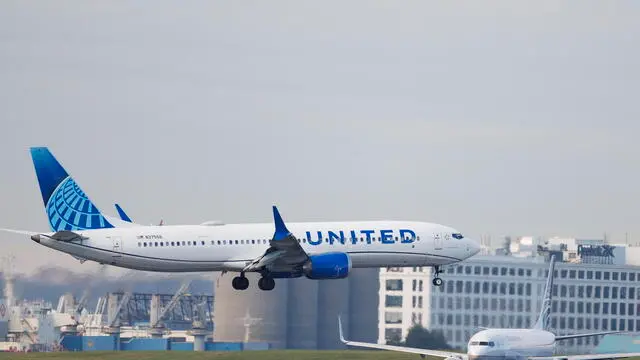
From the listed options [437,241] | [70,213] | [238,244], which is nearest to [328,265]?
[238,244]

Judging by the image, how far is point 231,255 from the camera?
9119 centimetres

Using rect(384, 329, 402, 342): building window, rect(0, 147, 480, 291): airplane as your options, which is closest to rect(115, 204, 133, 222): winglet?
rect(0, 147, 480, 291): airplane

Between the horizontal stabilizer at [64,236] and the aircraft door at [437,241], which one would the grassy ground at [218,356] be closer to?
the aircraft door at [437,241]

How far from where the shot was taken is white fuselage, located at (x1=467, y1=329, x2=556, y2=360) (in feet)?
334

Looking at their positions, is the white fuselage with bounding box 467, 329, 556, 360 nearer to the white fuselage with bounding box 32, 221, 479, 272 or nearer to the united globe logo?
the white fuselage with bounding box 32, 221, 479, 272

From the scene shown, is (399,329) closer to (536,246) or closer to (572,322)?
(572,322)

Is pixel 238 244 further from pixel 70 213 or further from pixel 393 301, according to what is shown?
pixel 393 301

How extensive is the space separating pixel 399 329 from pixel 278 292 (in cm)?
1316

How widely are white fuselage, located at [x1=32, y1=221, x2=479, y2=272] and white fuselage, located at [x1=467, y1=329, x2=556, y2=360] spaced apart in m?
7.93

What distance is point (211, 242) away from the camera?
90.6 metres

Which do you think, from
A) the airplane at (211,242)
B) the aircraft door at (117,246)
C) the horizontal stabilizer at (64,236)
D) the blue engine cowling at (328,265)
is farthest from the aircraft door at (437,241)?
the horizontal stabilizer at (64,236)

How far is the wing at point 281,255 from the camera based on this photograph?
88500 millimetres

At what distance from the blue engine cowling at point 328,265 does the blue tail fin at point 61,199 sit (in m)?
12.0

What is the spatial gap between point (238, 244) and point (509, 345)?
22.2m
